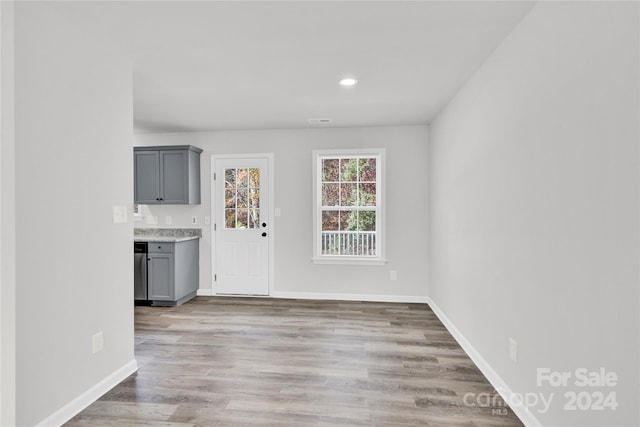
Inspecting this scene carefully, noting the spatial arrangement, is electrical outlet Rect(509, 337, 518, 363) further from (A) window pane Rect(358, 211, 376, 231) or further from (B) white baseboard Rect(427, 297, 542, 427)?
(A) window pane Rect(358, 211, 376, 231)

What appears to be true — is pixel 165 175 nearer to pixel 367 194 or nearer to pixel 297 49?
pixel 367 194

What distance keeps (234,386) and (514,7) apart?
2880mm

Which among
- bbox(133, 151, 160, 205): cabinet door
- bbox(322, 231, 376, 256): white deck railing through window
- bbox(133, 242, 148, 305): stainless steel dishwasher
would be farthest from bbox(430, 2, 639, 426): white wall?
bbox(133, 151, 160, 205): cabinet door

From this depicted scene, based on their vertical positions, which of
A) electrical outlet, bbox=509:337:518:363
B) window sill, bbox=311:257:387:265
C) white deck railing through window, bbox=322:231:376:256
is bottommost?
electrical outlet, bbox=509:337:518:363

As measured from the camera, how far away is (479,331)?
108 inches

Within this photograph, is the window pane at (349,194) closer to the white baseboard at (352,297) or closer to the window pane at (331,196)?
the window pane at (331,196)

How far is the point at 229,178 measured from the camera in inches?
195

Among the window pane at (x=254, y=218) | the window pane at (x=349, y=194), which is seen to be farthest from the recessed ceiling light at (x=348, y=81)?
the window pane at (x=254, y=218)

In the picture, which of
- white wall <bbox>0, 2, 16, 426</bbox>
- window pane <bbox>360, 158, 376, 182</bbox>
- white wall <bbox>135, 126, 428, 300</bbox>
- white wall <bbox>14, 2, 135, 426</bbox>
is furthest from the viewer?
window pane <bbox>360, 158, 376, 182</bbox>

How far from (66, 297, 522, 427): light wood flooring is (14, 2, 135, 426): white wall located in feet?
1.18

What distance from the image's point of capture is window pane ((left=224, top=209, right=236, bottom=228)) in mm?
4941

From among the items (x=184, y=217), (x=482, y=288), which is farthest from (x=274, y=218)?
(x=482, y=288)

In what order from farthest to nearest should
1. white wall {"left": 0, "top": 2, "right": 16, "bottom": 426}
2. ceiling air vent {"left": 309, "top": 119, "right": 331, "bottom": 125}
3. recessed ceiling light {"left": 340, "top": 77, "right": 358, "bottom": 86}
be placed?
ceiling air vent {"left": 309, "top": 119, "right": 331, "bottom": 125}, recessed ceiling light {"left": 340, "top": 77, "right": 358, "bottom": 86}, white wall {"left": 0, "top": 2, "right": 16, "bottom": 426}

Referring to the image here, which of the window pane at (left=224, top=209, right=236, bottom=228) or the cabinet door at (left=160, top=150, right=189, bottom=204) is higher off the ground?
the cabinet door at (left=160, top=150, right=189, bottom=204)
